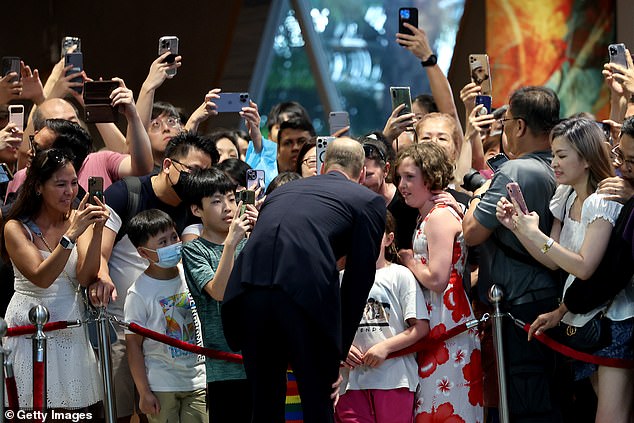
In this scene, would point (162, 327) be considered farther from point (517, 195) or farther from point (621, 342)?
point (621, 342)

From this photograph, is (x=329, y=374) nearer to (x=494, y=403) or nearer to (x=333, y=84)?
(x=494, y=403)

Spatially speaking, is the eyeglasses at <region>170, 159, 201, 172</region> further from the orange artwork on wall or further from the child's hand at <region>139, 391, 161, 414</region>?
the orange artwork on wall

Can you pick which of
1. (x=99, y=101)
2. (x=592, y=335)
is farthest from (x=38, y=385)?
(x=592, y=335)

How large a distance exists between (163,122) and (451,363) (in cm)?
252

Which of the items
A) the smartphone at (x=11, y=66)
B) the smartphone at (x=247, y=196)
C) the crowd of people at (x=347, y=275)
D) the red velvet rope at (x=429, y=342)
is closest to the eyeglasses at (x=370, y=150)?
the crowd of people at (x=347, y=275)

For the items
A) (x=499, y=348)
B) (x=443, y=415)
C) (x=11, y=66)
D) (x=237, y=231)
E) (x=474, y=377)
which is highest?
(x=11, y=66)

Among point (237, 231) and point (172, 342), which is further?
point (172, 342)

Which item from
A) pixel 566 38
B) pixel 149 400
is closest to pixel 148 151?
pixel 149 400

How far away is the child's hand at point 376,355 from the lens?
5184 mm

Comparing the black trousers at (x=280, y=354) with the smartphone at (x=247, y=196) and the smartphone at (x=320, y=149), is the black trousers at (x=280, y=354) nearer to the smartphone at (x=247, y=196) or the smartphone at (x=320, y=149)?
the smartphone at (x=247, y=196)

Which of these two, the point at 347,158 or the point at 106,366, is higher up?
the point at 347,158

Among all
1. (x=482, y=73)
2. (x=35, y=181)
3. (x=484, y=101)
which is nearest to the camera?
(x=35, y=181)

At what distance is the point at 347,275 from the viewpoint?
4.67 meters

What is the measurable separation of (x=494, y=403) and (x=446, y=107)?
1.98 meters
